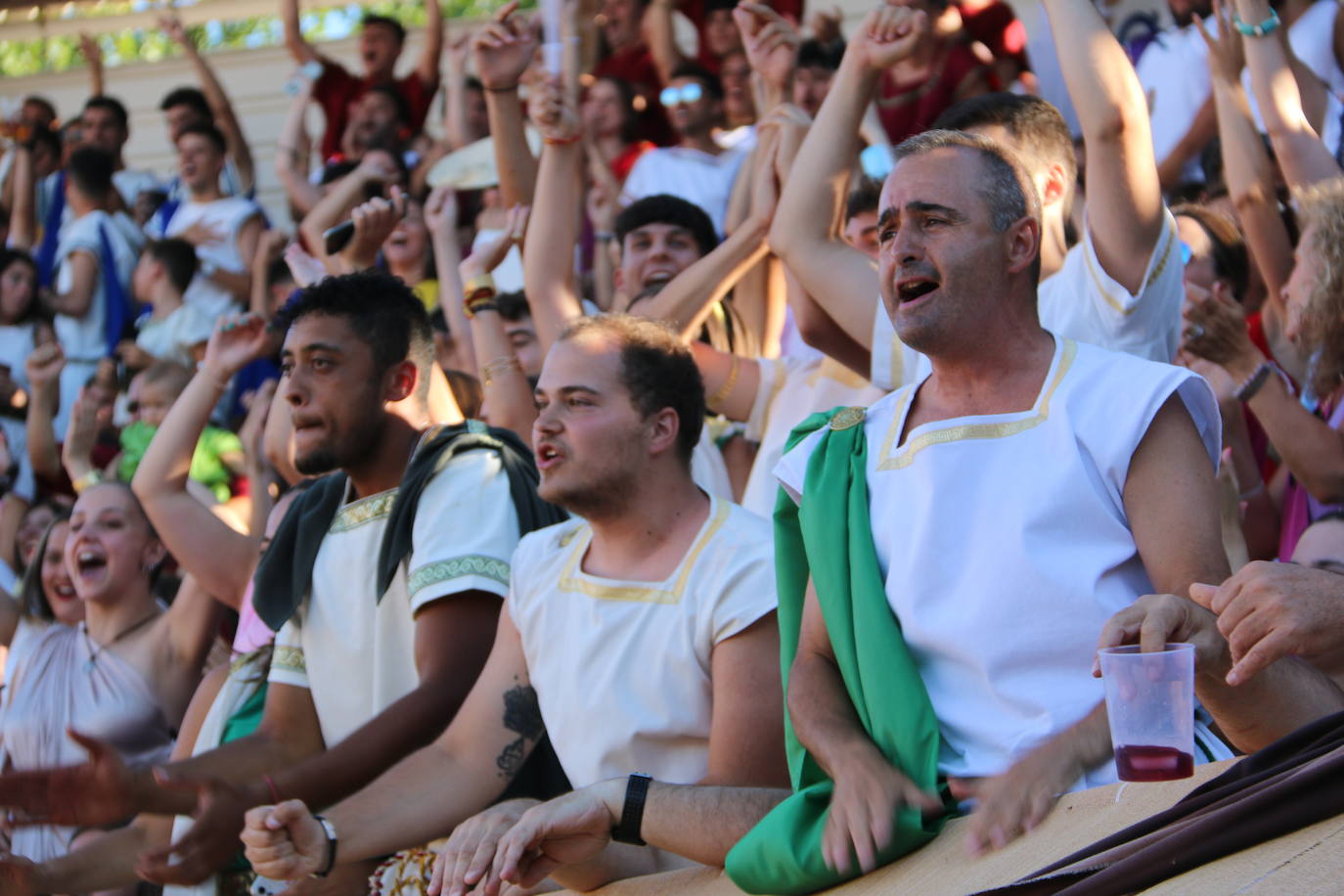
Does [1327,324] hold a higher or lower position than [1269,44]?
lower

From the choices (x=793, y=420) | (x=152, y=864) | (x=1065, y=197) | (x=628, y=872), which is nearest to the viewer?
(x=628, y=872)

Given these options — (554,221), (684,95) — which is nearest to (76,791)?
(554,221)

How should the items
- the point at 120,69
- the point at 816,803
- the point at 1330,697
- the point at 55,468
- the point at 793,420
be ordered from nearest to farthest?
the point at 1330,697
the point at 816,803
the point at 793,420
the point at 55,468
the point at 120,69

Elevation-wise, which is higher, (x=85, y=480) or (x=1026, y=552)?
(x=85, y=480)

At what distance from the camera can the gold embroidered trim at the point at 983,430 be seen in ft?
9.23

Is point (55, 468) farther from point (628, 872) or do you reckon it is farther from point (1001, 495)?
point (1001, 495)

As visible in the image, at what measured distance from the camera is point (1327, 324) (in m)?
3.91

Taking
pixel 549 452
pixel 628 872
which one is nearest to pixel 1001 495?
pixel 628 872

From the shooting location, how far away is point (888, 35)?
3867 millimetres

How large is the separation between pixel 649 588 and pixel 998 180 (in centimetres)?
123

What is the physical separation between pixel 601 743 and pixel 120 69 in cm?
1069

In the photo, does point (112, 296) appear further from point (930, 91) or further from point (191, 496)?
point (930, 91)

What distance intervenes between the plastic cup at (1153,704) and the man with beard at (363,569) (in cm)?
227

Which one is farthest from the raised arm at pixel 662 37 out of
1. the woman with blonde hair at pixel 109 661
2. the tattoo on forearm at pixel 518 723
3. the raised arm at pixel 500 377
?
the tattoo on forearm at pixel 518 723
